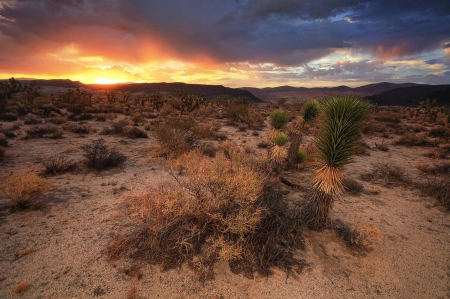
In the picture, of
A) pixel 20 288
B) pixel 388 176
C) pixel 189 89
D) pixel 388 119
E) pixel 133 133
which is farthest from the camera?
pixel 189 89

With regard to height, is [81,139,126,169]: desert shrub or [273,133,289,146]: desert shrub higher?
[273,133,289,146]: desert shrub

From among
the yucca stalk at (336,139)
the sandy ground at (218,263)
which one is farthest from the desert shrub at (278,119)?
the yucca stalk at (336,139)

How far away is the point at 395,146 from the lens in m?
16.0

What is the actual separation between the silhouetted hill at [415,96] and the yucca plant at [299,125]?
62.1m

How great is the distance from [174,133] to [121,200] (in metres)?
5.68

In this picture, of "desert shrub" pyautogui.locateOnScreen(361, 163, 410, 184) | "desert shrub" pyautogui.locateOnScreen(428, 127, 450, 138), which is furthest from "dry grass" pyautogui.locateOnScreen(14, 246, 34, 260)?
"desert shrub" pyautogui.locateOnScreen(428, 127, 450, 138)

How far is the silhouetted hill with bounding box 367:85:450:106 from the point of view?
231 feet

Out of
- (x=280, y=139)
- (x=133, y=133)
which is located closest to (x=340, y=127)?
(x=280, y=139)

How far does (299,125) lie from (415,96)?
374ft

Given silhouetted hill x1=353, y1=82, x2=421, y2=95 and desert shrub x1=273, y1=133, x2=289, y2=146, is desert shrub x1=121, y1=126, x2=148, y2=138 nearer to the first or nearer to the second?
desert shrub x1=273, y1=133, x2=289, y2=146

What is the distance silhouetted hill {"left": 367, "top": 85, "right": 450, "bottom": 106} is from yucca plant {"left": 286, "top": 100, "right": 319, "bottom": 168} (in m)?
62.1

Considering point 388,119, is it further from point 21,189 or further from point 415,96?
point 415,96

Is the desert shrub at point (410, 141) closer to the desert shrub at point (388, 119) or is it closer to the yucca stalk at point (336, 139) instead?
the desert shrub at point (388, 119)

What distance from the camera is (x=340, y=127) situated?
4.94m
